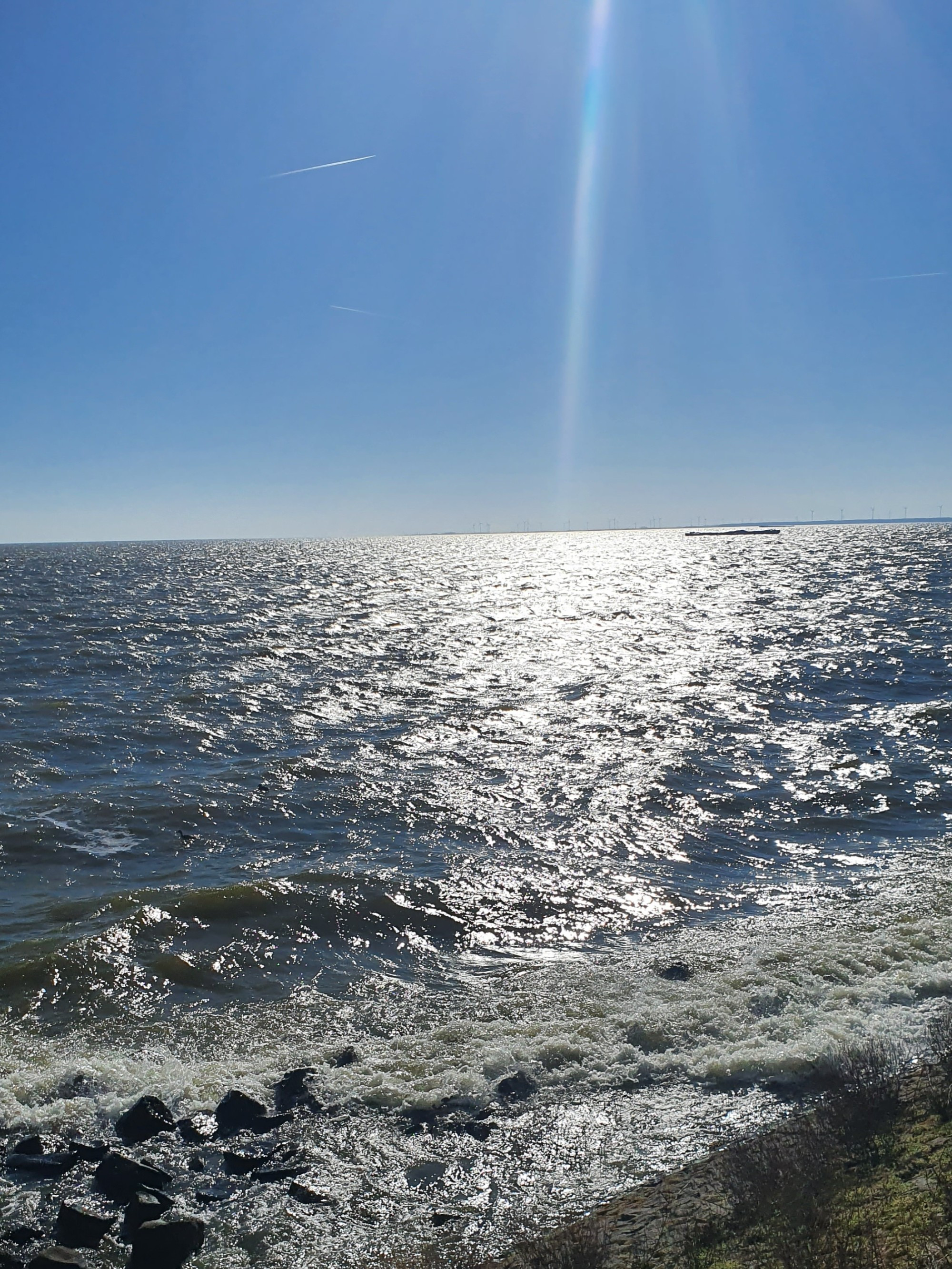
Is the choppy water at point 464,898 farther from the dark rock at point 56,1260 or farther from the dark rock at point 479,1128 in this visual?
the dark rock at point 56,1260

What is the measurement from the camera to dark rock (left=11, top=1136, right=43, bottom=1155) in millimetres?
7676

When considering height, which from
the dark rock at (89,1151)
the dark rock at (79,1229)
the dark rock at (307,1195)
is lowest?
the dark rock at (89,1151)

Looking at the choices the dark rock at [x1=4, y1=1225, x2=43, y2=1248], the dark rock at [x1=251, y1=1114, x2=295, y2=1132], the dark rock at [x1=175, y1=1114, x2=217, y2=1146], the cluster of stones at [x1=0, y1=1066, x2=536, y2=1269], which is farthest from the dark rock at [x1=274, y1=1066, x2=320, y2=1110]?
the dark rock at [x1=4, y1=1225, x2=43, y2=1248]

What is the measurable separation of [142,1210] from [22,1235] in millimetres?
893

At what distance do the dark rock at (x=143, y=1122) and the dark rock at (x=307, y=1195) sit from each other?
1.64 metres

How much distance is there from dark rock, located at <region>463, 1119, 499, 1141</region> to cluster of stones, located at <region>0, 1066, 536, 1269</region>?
0.01 metres

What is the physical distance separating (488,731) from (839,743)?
10034mm

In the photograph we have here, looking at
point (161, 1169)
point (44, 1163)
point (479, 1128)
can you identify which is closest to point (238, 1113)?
point (161, 1169)

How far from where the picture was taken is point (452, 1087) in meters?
8.70

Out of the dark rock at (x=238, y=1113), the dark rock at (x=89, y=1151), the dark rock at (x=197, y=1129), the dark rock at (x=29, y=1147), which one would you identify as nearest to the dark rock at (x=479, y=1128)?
the dark rock at (x=238, y=1113)

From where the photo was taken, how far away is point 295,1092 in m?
8.58

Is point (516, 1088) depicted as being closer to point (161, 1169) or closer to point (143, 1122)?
point (161, 1169)

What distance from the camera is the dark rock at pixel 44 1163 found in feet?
24.3

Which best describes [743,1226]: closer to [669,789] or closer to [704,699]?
[669,789]
